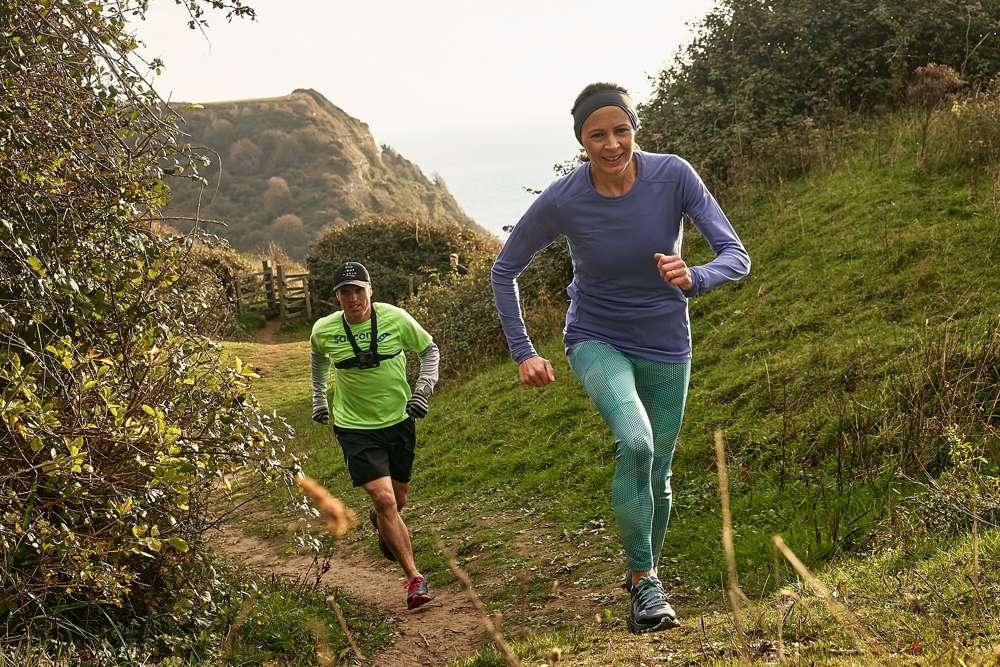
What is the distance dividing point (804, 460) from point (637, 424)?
308 centimetres

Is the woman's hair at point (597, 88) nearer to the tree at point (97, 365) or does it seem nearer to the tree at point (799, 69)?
the tree at point (97, 365)

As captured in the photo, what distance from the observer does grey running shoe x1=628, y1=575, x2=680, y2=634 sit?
4.31 meters

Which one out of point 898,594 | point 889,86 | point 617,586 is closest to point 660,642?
point 898,594

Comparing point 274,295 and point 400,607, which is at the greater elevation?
point 274,295

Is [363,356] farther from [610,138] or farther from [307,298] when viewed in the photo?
[307,298]

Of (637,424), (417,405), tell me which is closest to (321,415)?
(417,405)

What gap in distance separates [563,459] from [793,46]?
1121cm

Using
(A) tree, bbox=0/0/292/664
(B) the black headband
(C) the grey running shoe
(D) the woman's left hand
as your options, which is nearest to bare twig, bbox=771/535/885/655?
(C) the grey running shoe

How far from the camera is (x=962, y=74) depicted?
1494 cm

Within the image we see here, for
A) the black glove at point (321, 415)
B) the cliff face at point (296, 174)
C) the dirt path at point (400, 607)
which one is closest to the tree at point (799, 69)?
the dirt path at point (400, 607)

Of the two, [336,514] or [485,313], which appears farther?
[485,313]

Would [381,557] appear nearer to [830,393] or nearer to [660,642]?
[830,393]

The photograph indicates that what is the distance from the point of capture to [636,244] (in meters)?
4.59

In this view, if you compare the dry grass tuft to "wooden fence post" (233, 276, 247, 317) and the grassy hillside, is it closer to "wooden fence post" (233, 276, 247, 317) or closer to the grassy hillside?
the grassy hillside
